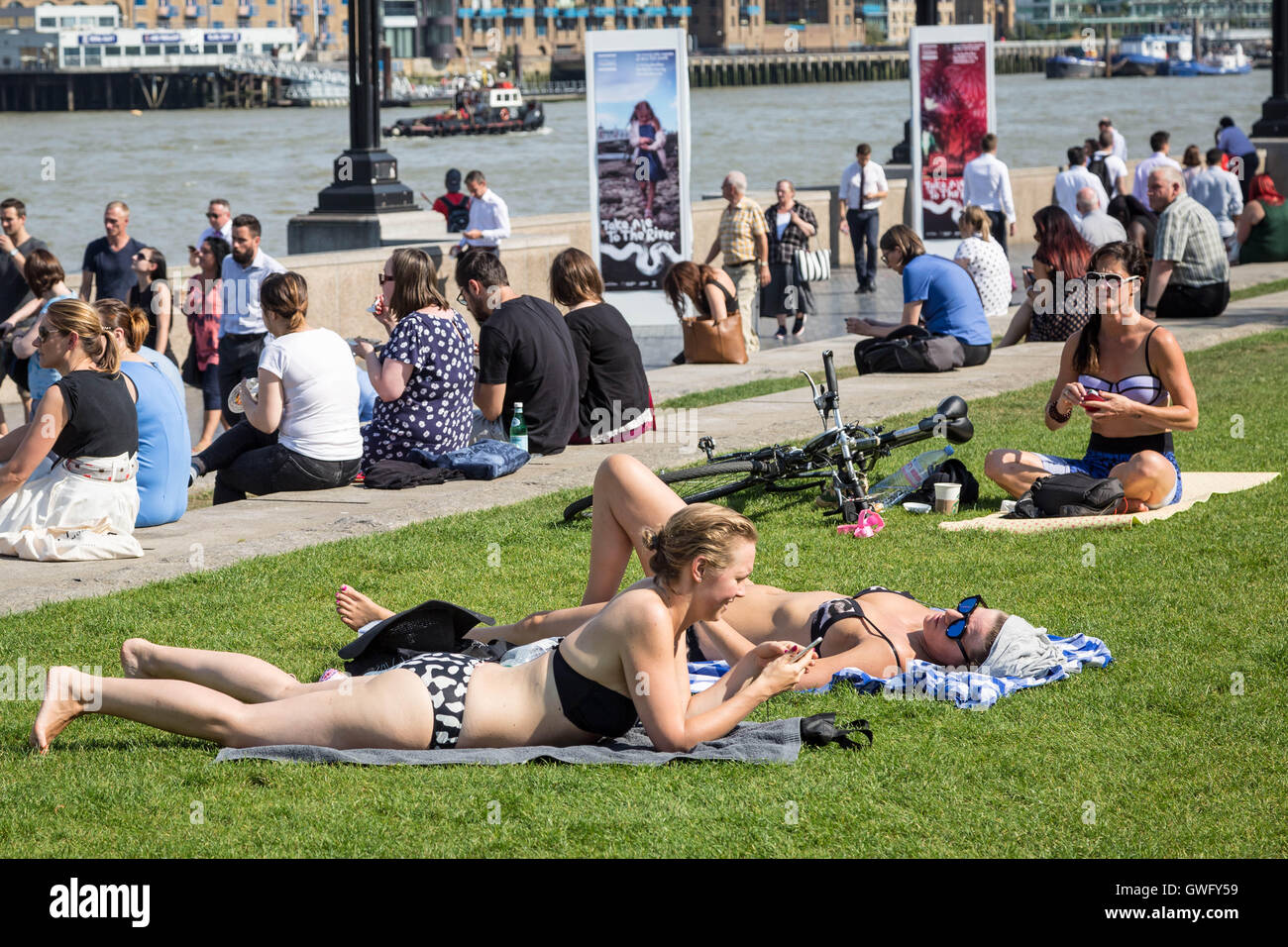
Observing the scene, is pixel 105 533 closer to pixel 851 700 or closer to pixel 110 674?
pixel 110 674

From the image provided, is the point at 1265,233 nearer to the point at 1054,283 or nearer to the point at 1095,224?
the point at 1095,224

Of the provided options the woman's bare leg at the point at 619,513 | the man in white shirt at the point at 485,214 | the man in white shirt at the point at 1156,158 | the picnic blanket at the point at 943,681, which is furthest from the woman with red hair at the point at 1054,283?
the woman's bare leg at the point at 619,513

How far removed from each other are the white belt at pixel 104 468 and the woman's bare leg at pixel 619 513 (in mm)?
2630

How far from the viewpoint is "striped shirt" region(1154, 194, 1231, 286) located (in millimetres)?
15086

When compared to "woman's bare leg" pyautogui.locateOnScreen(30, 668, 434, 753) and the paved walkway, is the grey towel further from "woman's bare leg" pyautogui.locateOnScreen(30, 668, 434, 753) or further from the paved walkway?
the paved walkway

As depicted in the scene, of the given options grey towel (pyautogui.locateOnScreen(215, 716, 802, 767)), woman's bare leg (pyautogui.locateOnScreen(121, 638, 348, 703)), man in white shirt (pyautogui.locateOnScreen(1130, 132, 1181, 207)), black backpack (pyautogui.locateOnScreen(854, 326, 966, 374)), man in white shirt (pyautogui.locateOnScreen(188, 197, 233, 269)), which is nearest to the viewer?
grey towel (pyautogui.locateOnScreen(215, 716, 802, 767))

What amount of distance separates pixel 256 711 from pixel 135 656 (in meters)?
0.47

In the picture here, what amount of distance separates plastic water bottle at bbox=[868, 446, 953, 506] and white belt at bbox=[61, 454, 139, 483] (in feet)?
11.7

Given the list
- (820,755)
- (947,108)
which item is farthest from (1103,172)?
(820,755)

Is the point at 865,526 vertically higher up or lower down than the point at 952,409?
lower down

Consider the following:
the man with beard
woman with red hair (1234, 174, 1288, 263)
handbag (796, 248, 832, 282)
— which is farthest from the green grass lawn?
woman with red hair (1234, 174, 1288, 263)

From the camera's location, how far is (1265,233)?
72.0 feet

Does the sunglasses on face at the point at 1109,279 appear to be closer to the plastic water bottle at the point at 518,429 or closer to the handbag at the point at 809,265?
the plastic water bottle at the point at 518,429

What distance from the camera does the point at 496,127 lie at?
85.4 m
